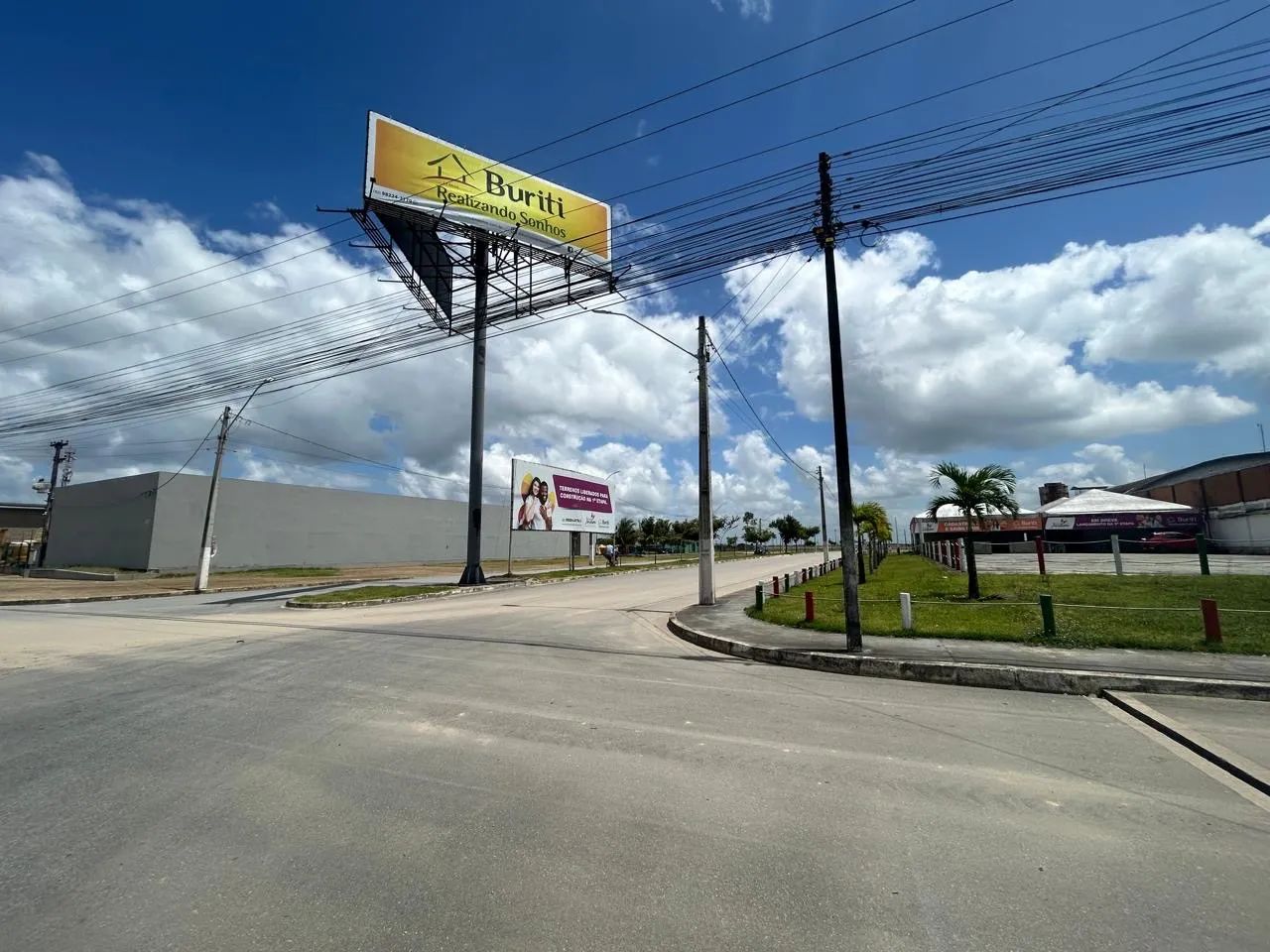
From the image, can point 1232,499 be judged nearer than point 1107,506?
Yes

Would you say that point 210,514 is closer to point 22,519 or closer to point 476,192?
point 476,192

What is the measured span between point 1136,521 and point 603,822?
5440 cm

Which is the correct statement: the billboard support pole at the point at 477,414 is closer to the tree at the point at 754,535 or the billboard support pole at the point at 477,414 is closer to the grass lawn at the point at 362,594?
the grass lawn at the point at 362,594

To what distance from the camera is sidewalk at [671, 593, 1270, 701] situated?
7.96 m

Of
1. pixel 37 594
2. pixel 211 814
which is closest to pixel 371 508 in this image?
pixel 37 594

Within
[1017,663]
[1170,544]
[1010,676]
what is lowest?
[1010,676]

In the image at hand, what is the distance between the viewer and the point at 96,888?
325 centimetres

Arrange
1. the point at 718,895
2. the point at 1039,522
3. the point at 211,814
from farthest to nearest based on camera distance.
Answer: the point at 1039,522, the point at 211,814, the point at 718,895

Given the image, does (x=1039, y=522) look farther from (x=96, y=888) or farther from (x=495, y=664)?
(x=96, y=888)

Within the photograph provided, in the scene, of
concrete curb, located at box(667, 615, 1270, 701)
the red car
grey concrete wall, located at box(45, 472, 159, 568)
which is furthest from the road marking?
grey concrete wall, located at box(45, 472, 159, 568)

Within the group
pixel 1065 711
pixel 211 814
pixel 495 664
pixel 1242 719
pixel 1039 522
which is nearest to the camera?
pixel 211 814

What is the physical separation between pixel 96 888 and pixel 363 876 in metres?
1.32

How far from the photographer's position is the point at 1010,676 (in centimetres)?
852

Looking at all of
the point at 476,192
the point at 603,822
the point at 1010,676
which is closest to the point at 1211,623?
the point at 1010,676
